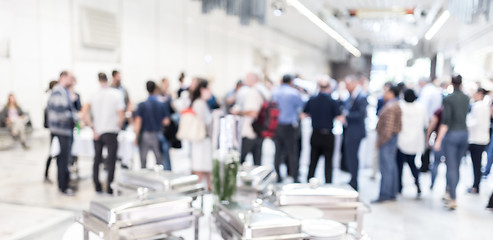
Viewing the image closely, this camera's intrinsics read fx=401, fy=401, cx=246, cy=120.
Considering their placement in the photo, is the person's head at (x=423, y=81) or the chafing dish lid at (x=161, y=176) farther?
the person's head at (x=423, y=81)

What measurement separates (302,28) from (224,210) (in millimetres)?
15123

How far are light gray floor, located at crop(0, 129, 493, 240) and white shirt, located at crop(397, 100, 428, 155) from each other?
682 millimetres

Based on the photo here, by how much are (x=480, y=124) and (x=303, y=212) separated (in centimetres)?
379

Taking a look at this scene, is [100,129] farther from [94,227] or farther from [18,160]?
[94,227]

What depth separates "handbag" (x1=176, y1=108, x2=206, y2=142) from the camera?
4.30 metres

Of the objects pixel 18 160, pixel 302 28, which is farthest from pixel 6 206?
pixel 302 28

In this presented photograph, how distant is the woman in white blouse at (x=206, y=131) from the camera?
4.32 meters

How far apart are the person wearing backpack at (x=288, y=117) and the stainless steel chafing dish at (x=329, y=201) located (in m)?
2.82

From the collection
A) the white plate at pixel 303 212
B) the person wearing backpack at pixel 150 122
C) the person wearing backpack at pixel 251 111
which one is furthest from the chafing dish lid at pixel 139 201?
the person wearing backpack at pixel 251 111

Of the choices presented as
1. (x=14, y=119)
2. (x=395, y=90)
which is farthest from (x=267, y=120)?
(x=14, y=119)

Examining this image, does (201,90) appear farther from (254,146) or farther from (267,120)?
(254,146)

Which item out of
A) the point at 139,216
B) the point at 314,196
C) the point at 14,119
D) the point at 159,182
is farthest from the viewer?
the point at 14,119

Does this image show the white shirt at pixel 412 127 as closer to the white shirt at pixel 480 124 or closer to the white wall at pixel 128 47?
the white shirt at pixel 480 124

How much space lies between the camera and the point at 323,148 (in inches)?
188
